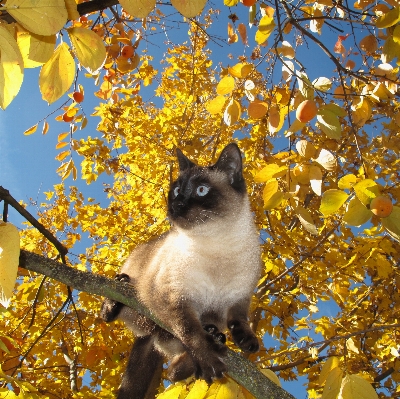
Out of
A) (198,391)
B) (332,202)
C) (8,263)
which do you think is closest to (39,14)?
(8,263)

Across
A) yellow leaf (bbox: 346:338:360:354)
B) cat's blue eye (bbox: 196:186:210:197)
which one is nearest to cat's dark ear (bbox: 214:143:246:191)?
cat's blue eye (bbox: 196:186:210:197)

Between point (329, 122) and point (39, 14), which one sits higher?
point (329, 122)

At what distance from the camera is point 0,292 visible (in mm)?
1062

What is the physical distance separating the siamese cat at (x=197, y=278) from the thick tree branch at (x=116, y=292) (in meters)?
0.25

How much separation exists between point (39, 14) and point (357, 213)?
4.41 ft

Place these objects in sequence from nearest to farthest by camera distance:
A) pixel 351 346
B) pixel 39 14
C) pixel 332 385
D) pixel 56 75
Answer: pixel 39 14 < pixel 56 75 < pixel 332 385 < pixel 351 346

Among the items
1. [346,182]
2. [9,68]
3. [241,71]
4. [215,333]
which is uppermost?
[241,71]

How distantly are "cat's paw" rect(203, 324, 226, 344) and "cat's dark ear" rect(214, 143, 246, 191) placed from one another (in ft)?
3.76

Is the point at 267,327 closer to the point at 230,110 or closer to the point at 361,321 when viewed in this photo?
the point at 361,321

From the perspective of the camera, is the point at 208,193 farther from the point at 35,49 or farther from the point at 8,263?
the point at 8,263

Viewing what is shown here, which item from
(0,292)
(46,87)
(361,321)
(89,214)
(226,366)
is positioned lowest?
(0,292)

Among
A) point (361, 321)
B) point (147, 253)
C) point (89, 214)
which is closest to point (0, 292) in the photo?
point (147, 253)

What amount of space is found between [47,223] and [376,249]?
5573 millimetres

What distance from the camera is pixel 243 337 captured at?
2.52 metres
